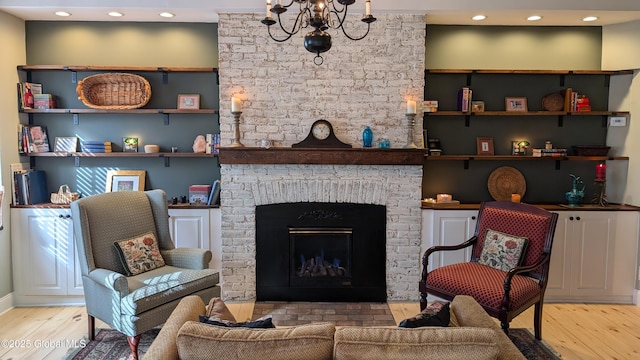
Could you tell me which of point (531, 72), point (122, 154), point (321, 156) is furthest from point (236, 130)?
point (531, 72)

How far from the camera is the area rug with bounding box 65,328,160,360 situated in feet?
10.4

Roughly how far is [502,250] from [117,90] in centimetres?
393

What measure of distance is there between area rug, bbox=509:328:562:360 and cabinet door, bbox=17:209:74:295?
4.01 m

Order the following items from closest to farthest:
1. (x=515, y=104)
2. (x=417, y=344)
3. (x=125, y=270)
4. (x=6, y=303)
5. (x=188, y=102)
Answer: (x=417, y=344)
(x=125, y=270)
(x=6, y=303)
(x=188, y=102)
(x=515, y=104)

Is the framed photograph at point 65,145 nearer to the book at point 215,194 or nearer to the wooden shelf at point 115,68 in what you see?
the wooden shelf at point 115,68

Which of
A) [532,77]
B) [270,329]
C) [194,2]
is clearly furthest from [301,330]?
[532,77]

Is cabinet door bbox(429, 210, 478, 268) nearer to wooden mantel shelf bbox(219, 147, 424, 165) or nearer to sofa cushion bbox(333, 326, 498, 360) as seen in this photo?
wooden mantel shelf bbox(219, 147, 424, 165)

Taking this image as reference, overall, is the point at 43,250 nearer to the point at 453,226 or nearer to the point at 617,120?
the point at 453,226

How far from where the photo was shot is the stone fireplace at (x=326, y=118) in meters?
4.12

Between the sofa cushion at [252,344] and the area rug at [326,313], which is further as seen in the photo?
the area rug at [326,313]

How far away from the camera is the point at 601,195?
436cm

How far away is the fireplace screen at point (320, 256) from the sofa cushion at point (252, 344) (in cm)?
268

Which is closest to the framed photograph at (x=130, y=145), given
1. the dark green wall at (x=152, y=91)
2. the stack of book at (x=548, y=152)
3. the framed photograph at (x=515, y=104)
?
the dark green wall at (x=152, y=91)

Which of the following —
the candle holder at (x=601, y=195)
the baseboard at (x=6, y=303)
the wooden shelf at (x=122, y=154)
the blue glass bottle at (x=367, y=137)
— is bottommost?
the baseboard at (x=6, y=303)
